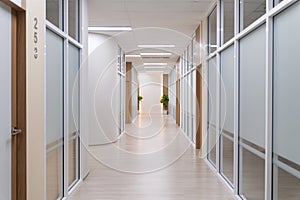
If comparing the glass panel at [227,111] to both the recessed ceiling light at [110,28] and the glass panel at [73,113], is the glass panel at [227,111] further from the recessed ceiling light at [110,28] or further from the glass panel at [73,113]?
the recessed ceiling light at [110,28]

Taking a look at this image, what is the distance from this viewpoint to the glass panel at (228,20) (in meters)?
4.92

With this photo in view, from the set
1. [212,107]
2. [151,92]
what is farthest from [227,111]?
[151,92]

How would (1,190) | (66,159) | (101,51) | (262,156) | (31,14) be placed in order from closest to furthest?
(1,190) < (31,14) < (262,156) < (66,159) < (101,51)

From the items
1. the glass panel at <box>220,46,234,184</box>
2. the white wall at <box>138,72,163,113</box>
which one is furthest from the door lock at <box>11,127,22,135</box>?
the white wall at <box>138,72,163,113</box>

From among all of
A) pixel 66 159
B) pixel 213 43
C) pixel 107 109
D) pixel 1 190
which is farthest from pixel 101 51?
pixel 1 190

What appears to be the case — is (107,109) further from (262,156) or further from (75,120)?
(262,156)

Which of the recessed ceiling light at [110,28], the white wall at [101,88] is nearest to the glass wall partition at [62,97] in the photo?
the recessed ceiling light at [110,28]

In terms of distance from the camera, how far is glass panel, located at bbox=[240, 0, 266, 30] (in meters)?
3.53

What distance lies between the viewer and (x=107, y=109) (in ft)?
30.3

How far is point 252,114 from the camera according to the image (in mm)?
3838

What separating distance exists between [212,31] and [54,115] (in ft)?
12.2

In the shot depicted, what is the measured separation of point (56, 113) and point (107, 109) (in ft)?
17.1

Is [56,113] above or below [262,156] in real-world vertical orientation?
above

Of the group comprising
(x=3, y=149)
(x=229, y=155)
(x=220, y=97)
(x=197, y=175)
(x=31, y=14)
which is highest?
(x=31, y=14)
